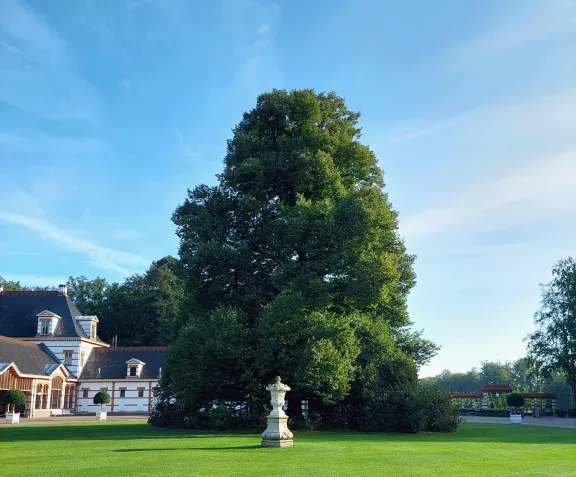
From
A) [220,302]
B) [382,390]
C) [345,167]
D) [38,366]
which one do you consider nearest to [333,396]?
[382,390]

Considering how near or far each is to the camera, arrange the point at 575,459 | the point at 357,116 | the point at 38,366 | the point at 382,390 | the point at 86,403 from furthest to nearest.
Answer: the point at 86,403 < the point at 38,366 < the point at 357,116 < the point at 382,390 < the point at 575,459

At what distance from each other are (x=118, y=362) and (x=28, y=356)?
9.85m

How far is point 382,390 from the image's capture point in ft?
88.4

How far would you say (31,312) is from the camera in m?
54.0

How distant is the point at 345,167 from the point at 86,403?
36908 millimetres

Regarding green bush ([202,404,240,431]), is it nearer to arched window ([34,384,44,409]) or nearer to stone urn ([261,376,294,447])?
stone urn ([261,376,294,447])

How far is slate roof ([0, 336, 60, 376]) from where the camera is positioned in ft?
144

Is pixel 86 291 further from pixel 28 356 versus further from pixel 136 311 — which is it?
pixel 28 356

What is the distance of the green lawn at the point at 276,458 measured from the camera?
1226 centimetres

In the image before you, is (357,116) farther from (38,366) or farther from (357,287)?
(38,366)

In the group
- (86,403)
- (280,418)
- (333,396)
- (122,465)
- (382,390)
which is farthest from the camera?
(86,403)

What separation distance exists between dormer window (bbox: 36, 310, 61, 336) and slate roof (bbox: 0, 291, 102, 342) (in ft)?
1.64

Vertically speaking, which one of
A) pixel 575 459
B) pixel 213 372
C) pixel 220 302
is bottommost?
pixel 575 459

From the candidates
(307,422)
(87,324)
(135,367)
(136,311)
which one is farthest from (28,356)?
(307,422)
